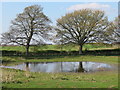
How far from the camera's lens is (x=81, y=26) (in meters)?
61.5

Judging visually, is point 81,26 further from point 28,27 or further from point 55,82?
point 55,82

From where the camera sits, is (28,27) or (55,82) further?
(28,27)

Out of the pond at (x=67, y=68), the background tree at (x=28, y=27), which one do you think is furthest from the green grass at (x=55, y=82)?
the background tree at (x=28, y=27)

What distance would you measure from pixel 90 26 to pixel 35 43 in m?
17.4

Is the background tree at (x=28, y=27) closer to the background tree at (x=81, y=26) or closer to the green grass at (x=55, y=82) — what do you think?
the background tree at (x=81, y=26)

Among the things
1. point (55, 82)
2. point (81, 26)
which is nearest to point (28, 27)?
point (81, 26)

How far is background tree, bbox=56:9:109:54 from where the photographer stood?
6209cm

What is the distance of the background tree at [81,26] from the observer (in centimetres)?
6209

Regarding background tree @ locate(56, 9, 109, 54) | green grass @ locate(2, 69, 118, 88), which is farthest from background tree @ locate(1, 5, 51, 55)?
green grass @ locate(2, 69, 118, 88)

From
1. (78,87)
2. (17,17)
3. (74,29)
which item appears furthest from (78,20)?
(78,87)

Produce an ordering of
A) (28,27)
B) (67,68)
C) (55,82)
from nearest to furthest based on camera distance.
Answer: (55,82) < (67,68) < (28,27)

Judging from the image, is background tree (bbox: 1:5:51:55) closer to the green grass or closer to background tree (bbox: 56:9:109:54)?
background tree (bbox: 56:9:109:54)

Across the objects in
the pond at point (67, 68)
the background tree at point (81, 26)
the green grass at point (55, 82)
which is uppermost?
the background tree at point (81, 26)

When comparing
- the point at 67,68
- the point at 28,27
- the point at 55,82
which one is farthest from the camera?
the point at 28,27
